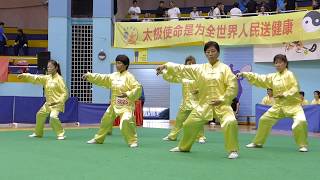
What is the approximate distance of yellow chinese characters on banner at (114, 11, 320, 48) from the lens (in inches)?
600

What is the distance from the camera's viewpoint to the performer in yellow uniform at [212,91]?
22.5 feet

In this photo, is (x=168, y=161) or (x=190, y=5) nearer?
(x=168, y=161)

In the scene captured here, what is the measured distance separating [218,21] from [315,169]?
11513mm

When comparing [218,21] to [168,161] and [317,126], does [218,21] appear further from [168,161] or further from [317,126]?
[168,161]

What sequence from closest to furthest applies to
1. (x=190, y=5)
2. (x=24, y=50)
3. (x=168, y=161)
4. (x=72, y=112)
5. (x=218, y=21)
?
(x=168, y=161)
(x=72, y=112)
(x=218, y=21)
(x=24, y=50)
(x=190, y=5)

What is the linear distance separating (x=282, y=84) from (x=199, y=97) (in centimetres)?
197

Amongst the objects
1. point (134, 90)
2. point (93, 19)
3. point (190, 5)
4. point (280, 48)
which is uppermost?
point (190, 5)

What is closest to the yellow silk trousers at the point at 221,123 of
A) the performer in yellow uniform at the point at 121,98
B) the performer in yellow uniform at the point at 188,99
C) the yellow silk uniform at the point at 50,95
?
the performer in yellow uniform at the point at 121,98

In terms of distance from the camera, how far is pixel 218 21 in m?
16.8

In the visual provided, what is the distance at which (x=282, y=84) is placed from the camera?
27.6 ft

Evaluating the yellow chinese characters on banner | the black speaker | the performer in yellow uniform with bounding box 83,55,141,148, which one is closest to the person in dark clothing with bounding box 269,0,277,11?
the yellow chinese characters on banner

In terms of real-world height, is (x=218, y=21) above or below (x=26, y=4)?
below

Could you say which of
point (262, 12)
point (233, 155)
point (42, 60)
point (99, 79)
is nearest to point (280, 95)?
point (233, 155)

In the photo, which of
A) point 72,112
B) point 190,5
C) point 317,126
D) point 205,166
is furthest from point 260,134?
point 190,5
